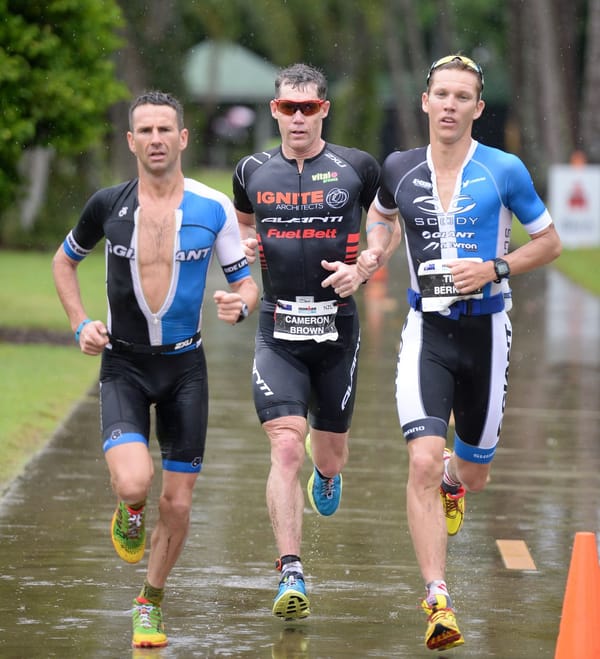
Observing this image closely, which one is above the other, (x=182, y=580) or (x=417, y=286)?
(x=417, y=286)

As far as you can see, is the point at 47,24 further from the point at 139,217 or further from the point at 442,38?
the point at 442,38

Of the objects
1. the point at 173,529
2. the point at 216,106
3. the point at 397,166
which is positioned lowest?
the point at 173,529

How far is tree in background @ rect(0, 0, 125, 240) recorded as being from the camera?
54.1 ft

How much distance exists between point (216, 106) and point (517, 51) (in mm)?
50554

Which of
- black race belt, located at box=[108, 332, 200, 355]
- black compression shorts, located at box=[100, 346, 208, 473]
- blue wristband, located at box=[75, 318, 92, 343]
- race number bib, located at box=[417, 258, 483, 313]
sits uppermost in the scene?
race number bib, located at box=[417, 258, 483, 313]

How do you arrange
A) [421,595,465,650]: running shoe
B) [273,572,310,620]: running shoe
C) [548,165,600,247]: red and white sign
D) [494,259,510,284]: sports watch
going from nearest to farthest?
[421,595,465,650]: running shoe, [273,572,310,620]: running shoe, [494,259,510,284]: sports watch, [548,165,600,247]: red and white sign

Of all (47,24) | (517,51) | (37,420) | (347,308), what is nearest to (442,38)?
(517,51)

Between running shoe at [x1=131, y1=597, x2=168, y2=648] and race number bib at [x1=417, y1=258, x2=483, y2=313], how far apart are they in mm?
1820

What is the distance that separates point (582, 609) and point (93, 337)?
7.35 feet

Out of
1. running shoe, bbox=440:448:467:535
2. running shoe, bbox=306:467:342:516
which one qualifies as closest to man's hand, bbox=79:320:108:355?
running shoe, bbox=306:467:342:516

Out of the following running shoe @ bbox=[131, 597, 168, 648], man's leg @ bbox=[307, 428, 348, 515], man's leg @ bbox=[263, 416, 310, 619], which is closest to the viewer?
running shoe @ bbox=[131, 597, 168, 648]

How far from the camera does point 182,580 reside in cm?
771

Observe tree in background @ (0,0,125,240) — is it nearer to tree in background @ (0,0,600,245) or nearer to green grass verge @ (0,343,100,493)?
tree in background @ (0,0,600,245)

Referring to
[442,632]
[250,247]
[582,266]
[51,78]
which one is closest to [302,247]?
[250,247]
